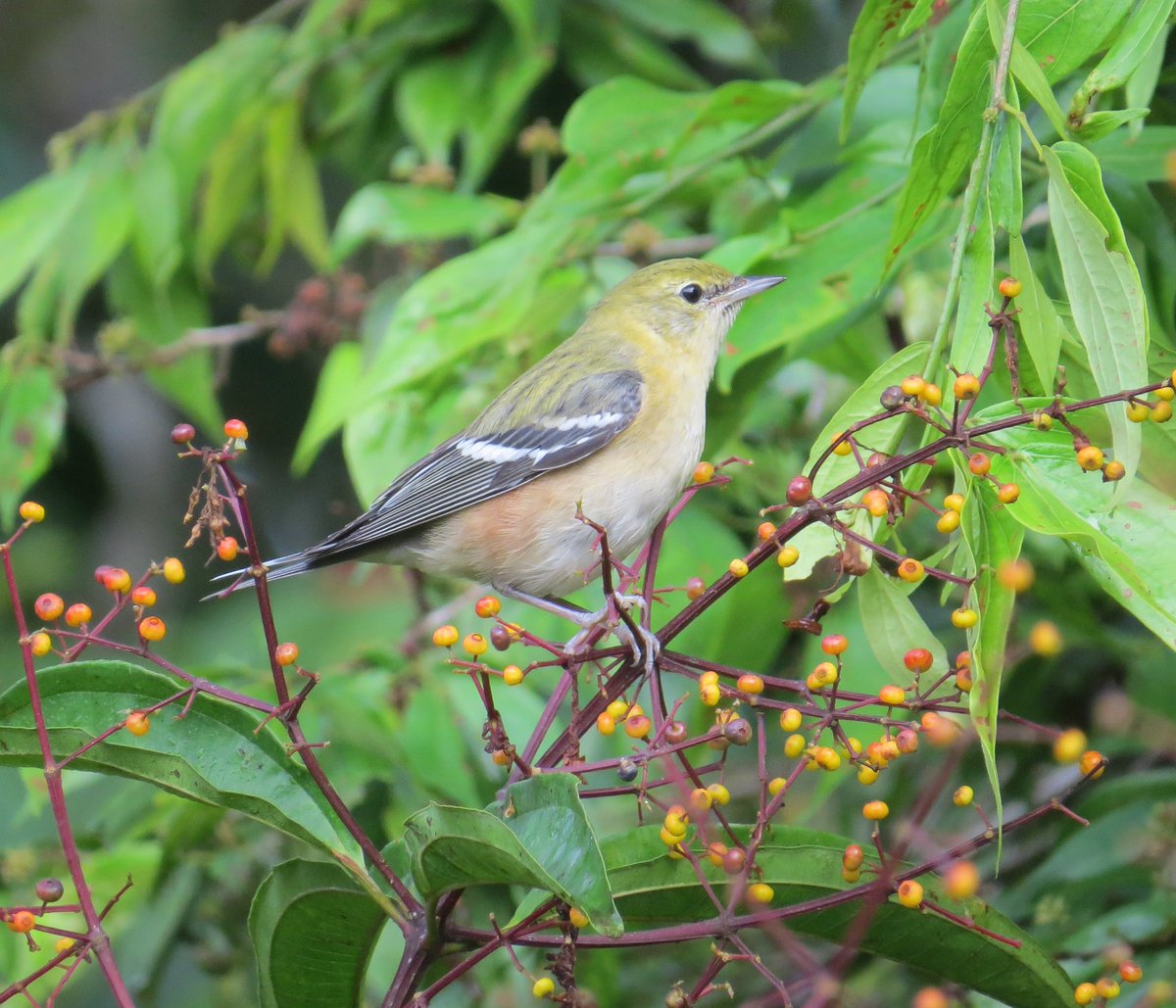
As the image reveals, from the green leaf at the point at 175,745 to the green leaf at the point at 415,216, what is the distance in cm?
217

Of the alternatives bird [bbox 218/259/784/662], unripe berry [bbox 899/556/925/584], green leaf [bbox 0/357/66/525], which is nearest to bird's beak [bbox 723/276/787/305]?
bird [bbox 218/259/784/662]

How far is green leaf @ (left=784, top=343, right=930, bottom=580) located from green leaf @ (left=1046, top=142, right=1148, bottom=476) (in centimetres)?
29

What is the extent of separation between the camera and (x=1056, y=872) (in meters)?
3.21

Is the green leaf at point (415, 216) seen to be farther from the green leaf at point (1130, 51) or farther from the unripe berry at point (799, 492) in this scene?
the unripe berry at point (799, 492)

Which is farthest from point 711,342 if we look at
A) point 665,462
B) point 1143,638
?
point 1143,638

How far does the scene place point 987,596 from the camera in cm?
172

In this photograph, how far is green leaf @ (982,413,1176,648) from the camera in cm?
167

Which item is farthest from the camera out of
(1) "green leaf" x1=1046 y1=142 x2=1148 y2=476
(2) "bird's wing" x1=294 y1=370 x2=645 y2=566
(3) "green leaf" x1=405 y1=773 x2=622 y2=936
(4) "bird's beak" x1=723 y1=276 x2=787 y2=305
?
(2) "bird's wing" x1=294 y1=370 x2=645 y2=566

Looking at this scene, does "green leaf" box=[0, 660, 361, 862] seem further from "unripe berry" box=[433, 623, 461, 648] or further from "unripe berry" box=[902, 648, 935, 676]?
"unripe berry" box=[902, 648, 935, 676]

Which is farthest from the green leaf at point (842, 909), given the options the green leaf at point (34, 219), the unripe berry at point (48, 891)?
the green leaf at point (34, 219)

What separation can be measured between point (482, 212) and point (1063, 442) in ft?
8.17

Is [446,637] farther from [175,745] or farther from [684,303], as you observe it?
[684,303]

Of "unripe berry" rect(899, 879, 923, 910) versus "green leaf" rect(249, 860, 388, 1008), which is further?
"green leaf" rect(249, 860, 388, 1008)

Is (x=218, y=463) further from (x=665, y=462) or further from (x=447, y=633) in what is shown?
(x=665, y=462)
